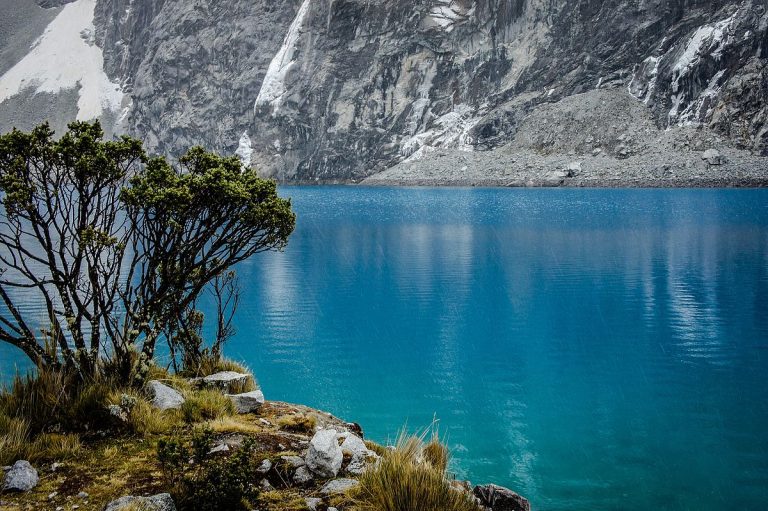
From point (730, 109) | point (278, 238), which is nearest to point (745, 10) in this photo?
point (730, 109)

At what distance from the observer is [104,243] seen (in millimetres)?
8477

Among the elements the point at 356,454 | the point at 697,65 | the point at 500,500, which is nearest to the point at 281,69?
the point at 697,65

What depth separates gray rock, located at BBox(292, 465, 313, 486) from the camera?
6.69 meters

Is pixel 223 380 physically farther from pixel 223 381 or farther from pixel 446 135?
pixel 446 135

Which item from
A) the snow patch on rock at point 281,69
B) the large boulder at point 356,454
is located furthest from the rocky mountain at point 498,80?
the large boulder at point 356,454

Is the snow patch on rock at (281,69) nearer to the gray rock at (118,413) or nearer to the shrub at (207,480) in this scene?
the gray rock at (118,413)

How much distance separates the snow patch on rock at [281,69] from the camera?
185750 millimetres

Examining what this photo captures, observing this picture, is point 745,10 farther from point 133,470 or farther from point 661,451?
point 133,470

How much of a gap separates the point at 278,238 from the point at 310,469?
553 centimetres

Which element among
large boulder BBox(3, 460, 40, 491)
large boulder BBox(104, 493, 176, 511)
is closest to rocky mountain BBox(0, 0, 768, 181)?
large boulder BBox(104, 493, 176, 511)

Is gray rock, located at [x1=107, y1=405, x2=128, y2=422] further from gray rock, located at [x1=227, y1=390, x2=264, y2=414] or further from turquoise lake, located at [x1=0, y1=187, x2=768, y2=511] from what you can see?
turquoise lake, located at [x1=0, y1=187, x2=768, y2=511]

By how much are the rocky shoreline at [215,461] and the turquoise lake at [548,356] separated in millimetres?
4380

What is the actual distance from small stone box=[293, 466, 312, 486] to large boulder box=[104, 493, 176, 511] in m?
1.51

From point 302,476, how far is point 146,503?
72.2 inches
